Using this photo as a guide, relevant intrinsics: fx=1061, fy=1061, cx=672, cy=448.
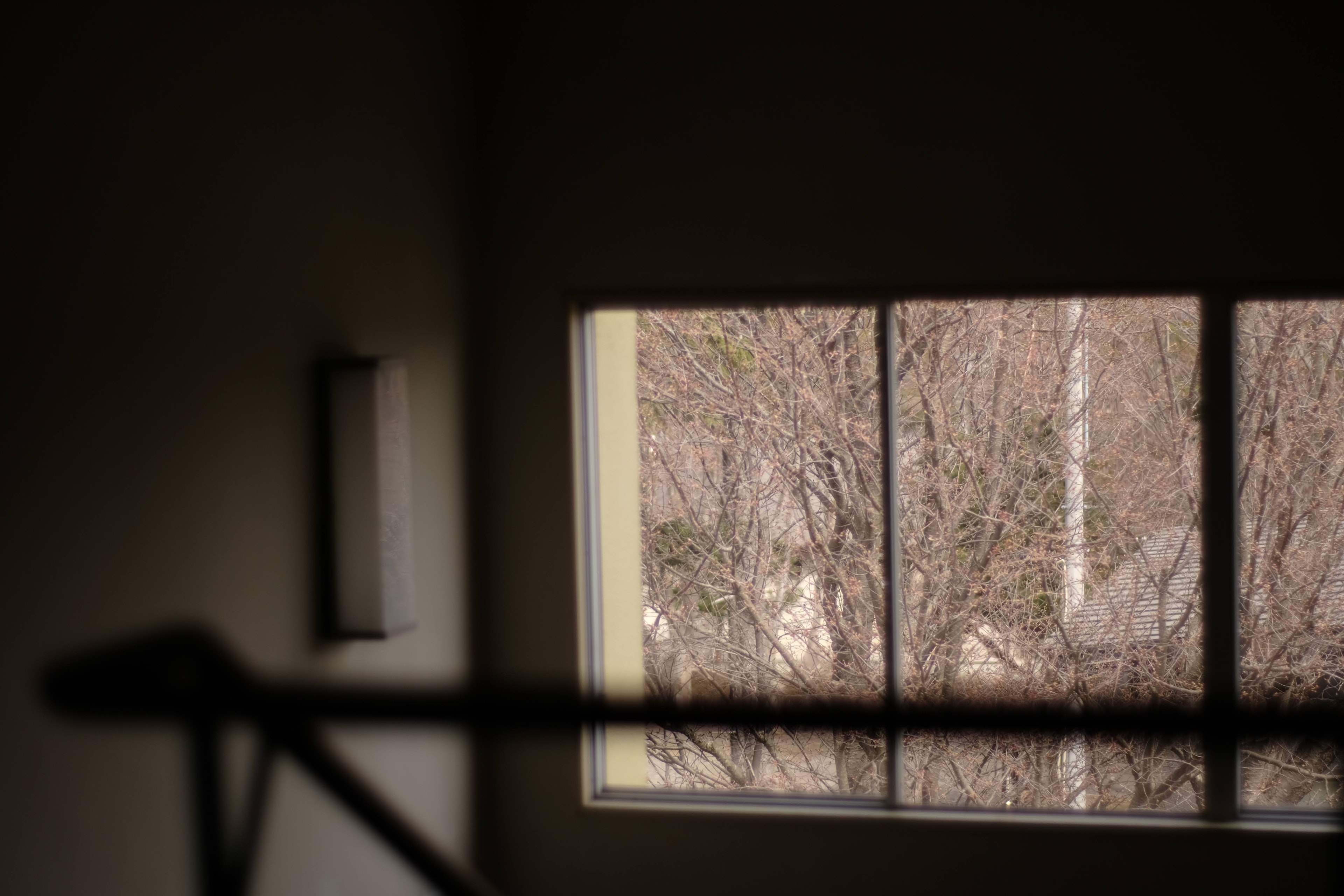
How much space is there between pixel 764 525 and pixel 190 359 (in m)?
1.95

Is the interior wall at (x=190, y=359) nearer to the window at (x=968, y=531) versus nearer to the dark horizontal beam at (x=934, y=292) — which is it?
the dark horizontal beam at (x=934, y=292)

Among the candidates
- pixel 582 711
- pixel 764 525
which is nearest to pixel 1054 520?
pixel 764 525

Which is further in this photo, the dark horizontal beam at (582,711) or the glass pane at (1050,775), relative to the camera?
the glass pane at (1050,775)

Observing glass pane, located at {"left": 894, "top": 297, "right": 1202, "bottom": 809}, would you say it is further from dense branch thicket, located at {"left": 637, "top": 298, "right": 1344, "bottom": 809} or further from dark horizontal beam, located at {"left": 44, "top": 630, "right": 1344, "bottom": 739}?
Result: dark horizontal beam, located at {"left": 44, "top": 630, "right": 1344, "bottom": 739}

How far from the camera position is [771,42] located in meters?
3.46

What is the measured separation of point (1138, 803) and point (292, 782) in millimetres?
2583

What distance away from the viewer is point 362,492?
2.81m

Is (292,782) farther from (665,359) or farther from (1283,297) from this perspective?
(1283,297)

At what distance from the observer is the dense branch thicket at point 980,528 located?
131 inches

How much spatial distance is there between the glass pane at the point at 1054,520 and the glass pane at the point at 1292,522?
171 millimetres

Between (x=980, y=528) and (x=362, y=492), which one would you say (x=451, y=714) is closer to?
(x=362, y=492)

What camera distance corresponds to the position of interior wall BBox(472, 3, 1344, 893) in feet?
10.7

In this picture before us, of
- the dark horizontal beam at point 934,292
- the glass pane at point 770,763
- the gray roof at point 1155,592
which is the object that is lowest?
the glass pane at point 770,763

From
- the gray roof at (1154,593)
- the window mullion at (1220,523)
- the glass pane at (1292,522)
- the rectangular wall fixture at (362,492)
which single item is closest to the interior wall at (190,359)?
the rectangular wall fixture at (362,492)
